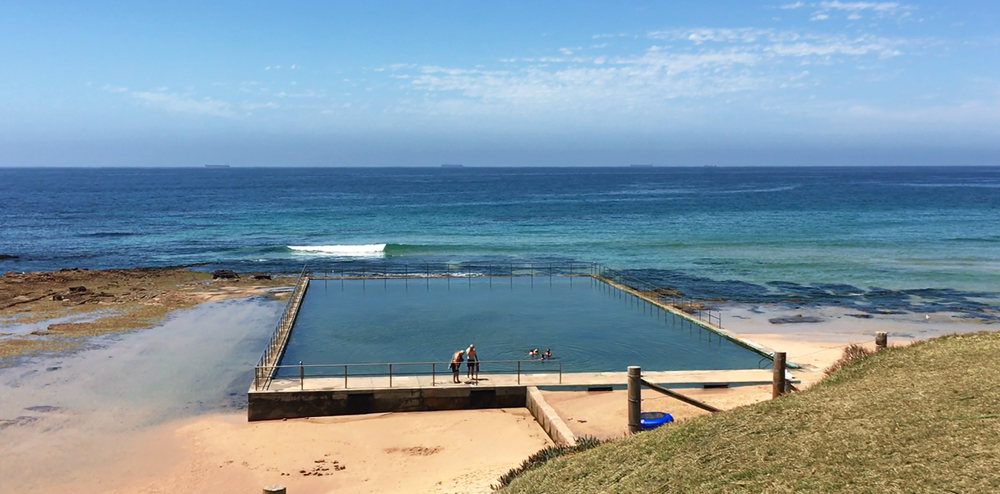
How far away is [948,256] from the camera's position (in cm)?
5156

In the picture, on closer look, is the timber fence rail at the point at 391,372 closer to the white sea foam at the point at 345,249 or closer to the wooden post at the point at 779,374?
the wooden post at the point at 779,374

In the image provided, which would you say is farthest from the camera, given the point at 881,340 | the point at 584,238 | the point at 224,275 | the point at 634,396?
the point at 584,238

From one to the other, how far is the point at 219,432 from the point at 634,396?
10.9 metres

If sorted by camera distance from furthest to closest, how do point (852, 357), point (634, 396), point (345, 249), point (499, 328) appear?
1. point (345, 249)
2. point (499, 328)
3. point (852, 357)
4. point (634, 396)

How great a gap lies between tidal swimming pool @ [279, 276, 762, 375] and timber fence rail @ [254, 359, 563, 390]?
551 mm

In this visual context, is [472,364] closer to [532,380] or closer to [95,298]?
[532,380]

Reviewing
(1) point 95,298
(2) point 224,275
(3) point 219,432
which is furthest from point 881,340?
(2) point 224,275

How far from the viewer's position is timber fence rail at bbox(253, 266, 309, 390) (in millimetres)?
19750

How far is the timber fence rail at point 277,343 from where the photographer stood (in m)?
19.8

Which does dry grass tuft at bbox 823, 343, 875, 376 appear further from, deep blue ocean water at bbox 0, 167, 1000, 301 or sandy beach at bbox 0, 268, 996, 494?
deep blue ocean water at bbox 0, 167, 1000, 301

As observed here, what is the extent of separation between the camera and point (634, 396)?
11.8m

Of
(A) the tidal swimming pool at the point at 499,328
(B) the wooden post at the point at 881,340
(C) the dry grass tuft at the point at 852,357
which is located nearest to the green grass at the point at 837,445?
(C) the dry grass tuft at the point at 852,357

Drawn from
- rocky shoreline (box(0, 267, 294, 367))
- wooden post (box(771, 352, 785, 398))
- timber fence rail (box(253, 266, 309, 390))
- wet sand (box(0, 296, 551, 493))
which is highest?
wooden post (box(771, 352, 785, 398))

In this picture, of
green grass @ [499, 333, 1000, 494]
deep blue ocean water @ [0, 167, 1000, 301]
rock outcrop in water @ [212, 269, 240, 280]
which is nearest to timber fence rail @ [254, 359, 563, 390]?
green grass @ [499, 333, 1000, 494]
